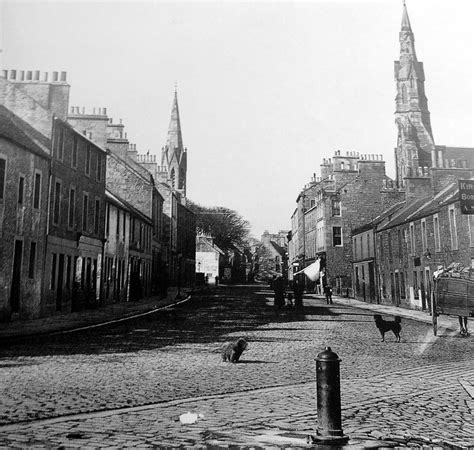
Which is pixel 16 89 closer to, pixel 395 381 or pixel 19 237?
pixel 19 237

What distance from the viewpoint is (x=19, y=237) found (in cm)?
1645

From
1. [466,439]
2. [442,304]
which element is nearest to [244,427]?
[466,439]

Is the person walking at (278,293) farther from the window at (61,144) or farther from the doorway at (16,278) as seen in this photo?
the doorway at (16,278)

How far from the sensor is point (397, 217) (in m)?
30.5

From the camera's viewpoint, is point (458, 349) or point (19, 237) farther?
point (19, 237)

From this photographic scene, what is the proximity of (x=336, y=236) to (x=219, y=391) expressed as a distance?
4102cm

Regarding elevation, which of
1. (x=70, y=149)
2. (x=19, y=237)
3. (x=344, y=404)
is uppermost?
(x=70, y=149)

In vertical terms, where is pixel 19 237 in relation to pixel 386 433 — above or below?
above

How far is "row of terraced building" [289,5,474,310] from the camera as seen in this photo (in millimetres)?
Answer: 20969

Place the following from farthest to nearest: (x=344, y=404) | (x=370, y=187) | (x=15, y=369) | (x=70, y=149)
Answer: (x=370, y=187), (x=70, y=149), (x=15, y=369), (x=344, y=404)

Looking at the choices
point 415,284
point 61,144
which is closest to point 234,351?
point 61,144

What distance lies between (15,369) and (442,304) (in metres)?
12.0

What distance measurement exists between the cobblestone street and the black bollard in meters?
0.22

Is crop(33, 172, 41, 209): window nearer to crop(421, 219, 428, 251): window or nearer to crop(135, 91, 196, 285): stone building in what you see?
crop(135, 91, 196, 285): stone building
